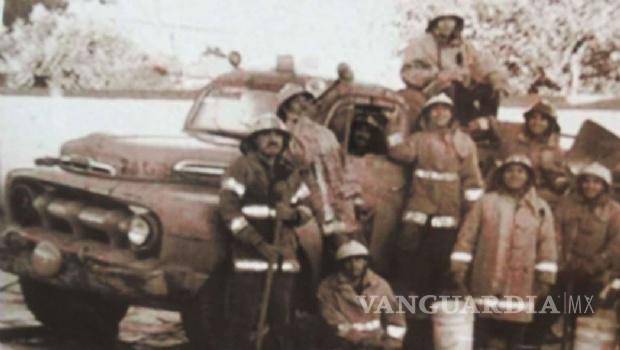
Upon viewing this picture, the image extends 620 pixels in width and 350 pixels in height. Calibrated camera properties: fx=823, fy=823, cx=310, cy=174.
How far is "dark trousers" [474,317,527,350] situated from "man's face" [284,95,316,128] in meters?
1.08

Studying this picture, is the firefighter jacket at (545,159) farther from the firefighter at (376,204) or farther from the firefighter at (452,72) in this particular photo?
the firefighter at (376,204)

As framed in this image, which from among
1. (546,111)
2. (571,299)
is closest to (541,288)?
(571,299)

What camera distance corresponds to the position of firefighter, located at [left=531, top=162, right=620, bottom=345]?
337cm

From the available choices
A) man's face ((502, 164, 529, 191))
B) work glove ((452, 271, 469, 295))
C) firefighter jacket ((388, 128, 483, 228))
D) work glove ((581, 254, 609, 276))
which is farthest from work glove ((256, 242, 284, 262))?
work glove ((581, 254, 609, 276))

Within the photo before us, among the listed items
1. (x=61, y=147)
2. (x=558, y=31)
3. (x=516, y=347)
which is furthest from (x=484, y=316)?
(x=61, y=147)

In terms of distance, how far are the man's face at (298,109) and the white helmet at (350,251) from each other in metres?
0.52

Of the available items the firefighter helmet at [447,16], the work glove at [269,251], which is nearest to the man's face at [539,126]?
the firefighter helmet at [447,16]

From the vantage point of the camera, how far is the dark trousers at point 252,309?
3.11 m

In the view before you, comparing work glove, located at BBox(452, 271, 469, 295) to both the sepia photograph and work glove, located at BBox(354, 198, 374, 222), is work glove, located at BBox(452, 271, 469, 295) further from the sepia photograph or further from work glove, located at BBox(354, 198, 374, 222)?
work glove, located at BBox(354, 198, 374, 222)

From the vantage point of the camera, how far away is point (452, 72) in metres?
3.45

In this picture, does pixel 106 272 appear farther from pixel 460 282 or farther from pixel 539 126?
pixel 539 126

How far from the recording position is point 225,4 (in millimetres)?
3387

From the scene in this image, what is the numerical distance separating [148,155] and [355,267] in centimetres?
91

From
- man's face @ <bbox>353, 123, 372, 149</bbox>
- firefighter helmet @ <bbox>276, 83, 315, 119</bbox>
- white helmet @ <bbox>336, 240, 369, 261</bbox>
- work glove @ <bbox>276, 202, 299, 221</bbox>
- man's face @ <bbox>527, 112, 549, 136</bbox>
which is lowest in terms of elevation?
white helmet @ <bbox>336, 240, 369, 261</bbox>
